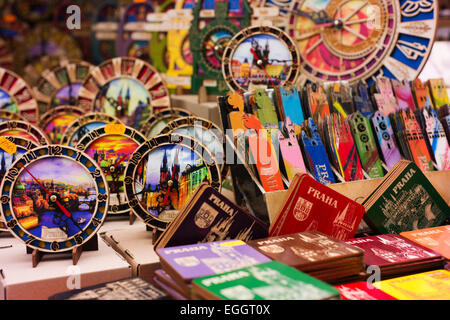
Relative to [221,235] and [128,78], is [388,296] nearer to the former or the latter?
[221,235]

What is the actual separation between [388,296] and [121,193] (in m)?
1.37

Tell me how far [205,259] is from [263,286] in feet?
0.79

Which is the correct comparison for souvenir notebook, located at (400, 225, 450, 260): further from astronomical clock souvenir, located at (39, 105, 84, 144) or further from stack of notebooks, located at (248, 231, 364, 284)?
astronomical clock souvenir, located at (39, 105, 84, 144)

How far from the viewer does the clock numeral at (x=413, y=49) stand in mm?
3225

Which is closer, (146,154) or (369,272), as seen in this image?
(369,272)

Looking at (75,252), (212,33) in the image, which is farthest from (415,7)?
(75,252)

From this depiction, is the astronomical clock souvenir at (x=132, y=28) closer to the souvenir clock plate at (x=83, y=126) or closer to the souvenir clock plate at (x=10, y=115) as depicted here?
the souvenir clock plate at (x=10, y=115)

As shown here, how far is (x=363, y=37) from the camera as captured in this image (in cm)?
338

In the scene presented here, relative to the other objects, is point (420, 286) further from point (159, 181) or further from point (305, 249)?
point (159, 181)

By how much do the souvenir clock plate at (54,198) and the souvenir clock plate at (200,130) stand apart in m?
0.63

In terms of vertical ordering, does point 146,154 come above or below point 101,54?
below

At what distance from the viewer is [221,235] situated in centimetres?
173

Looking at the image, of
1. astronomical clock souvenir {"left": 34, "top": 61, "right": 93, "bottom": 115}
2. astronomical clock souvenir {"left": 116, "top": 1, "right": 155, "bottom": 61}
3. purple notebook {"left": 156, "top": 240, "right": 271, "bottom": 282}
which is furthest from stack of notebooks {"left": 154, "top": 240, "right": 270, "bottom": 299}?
astronomical clock souvenir {"left": 116, "top": 1, "right": 155, "bottom": 61}
